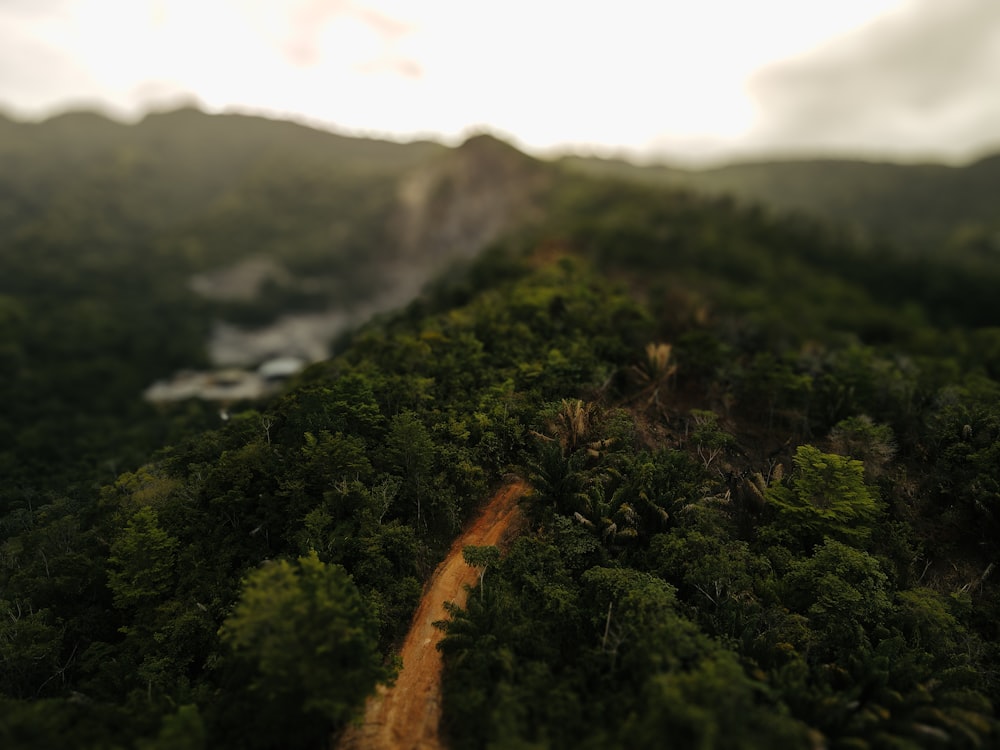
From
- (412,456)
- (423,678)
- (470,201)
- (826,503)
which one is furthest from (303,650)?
(470,201)

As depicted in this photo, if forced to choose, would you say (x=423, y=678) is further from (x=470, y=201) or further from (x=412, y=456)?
(x=470, y=201)

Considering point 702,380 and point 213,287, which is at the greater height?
point 702,380

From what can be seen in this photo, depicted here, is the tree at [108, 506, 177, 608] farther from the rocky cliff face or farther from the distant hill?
the distant hill

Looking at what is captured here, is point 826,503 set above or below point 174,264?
above

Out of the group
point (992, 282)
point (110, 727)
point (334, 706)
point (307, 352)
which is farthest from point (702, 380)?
point (307, 352)

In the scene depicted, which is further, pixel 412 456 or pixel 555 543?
pixel 412 456

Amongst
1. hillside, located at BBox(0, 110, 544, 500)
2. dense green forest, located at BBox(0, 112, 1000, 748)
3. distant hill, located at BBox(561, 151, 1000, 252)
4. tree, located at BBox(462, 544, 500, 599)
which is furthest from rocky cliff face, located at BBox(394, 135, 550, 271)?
tree, located at BBox(462, 544, 500, 599)

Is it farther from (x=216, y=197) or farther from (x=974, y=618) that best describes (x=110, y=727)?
(x=216, y=197)

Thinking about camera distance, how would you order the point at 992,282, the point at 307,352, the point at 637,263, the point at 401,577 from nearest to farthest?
the point at 401,577 → the point at 637,263 → the point at 992,282 → the point at 307,352
